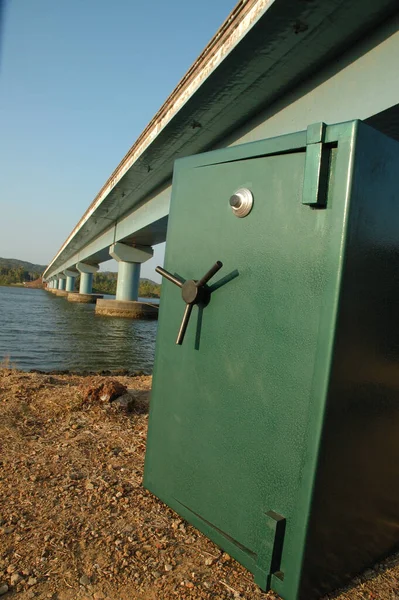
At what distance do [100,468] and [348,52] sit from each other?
5.55 m

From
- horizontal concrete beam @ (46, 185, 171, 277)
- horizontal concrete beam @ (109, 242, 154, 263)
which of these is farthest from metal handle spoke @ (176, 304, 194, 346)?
horizontal concrete beam @ (109, 242, 154, 263)

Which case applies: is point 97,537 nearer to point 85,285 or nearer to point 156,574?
point 156,574

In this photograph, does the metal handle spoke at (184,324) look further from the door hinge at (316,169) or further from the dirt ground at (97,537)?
the dirt ground at (97,537)

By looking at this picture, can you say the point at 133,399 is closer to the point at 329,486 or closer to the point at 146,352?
the point at 329,486

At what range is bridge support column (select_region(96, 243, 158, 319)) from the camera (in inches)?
1068

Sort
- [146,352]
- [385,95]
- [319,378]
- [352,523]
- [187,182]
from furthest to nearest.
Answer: [146,352] → [385,95] → [187,182] → [352,523] → [319,378]

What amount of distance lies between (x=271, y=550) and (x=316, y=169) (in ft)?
5.12

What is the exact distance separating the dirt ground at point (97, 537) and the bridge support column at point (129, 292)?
2400 centimetres

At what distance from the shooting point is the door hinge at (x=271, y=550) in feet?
5.63

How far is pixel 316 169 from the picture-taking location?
166 centimetres

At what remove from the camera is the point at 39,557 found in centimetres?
191

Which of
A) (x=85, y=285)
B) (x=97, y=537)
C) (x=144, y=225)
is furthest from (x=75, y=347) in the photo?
(x=85, y=285)

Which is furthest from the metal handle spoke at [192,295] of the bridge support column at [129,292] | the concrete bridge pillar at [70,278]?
the concrete bridge pillar at [70,278]

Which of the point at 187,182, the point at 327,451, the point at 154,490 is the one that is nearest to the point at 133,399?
the point at 154,490
